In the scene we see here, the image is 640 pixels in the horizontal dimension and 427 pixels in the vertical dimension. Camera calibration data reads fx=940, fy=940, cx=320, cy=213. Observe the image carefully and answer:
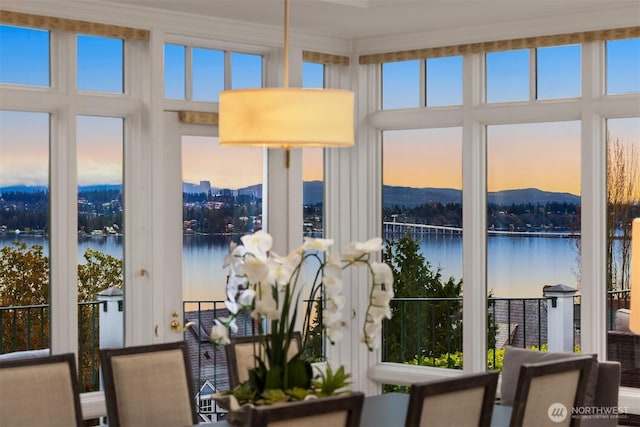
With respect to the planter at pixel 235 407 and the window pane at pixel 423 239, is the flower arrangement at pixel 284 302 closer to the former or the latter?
the planter at pixel 235 407

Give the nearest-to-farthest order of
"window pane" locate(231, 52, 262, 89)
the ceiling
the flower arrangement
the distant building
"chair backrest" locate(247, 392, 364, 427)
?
1. "chair backrest" locate(247, 392, 364, 427)
2. the flower arrangement
3. the ceiling
4. the distant building
5. "window pane" locate(231, 52, 262, 89)

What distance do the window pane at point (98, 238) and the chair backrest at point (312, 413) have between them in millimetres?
2840

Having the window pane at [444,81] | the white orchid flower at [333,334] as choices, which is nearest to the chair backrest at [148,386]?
the white orchid flower at [333,334]

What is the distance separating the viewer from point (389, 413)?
163 inches

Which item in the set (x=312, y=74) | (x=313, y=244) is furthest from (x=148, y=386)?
(x=312, y=74)

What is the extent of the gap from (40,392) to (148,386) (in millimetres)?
504

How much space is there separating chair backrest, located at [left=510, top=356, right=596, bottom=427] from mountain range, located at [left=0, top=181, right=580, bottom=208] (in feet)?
7.32

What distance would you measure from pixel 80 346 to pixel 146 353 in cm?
129

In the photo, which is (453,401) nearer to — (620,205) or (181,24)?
(620,205)

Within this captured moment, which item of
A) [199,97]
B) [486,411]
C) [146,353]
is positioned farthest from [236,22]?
[486,411]

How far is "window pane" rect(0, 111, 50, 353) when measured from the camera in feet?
16.6

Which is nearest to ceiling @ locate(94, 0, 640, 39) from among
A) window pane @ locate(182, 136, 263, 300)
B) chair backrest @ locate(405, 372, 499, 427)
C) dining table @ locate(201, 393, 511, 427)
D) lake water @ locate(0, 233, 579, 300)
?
window pane @ locate(182, 136, 263, 300)

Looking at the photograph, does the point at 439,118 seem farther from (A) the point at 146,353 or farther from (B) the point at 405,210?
(A) the point at 146,353

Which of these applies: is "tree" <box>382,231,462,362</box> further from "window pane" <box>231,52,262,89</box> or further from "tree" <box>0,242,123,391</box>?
"tree" <box>0,242,123,391</box>
